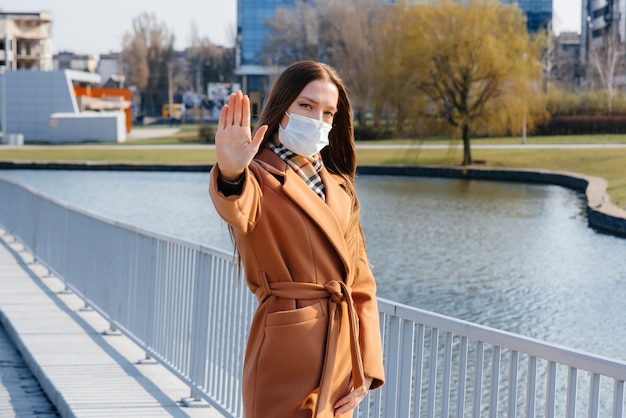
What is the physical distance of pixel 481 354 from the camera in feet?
12.6

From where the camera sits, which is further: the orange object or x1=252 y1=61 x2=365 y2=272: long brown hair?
the orange object

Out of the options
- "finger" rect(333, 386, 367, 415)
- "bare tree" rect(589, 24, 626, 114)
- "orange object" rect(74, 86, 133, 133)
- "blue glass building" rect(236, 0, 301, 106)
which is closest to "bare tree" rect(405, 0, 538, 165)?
"bare tree" rect(589, 24, 626, 114)

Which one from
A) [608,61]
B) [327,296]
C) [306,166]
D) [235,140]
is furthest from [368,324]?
[608,61]

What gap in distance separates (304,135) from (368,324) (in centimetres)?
62

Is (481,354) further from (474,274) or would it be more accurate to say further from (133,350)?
(474,274)

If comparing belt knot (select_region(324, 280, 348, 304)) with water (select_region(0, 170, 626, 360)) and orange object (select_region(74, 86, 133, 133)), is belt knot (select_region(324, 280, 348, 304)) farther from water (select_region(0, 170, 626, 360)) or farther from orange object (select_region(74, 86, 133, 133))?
orange object (select_region(74, 86, 133, 133))

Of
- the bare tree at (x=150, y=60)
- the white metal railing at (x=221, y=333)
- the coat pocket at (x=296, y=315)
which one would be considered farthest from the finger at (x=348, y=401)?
the bare tree at (x=150, y=60)

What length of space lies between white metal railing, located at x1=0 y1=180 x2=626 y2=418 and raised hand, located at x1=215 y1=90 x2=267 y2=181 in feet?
3.42

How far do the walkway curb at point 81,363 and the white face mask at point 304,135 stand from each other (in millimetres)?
3272

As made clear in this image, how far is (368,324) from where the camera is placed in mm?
3377

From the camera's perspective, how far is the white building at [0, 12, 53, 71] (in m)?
117

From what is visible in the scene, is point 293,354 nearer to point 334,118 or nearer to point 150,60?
point 334,118

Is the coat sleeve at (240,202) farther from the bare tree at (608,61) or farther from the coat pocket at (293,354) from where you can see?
the bare tree at (608,61)

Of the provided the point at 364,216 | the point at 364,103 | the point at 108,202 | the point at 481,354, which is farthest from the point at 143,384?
the point at 364,103
